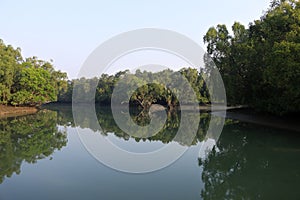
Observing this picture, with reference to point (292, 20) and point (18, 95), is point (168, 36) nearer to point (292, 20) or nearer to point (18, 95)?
point (292, 20)

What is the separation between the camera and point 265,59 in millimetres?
16922

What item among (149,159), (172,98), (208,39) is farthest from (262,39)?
(172,98)

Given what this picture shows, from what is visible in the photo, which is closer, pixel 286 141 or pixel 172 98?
pixel 286 141

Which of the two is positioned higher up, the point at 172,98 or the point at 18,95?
the point at 172,98

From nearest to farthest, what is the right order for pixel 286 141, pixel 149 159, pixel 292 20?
1. pixel 149 159
2. pixel 286 141
3. pixel 292 20

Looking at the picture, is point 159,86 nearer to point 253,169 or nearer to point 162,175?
point 253,169

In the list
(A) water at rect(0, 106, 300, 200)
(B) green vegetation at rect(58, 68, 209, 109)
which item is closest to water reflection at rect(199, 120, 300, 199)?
(A) water at rect(0, 106, 300, 200)

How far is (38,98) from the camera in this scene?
34.7 m

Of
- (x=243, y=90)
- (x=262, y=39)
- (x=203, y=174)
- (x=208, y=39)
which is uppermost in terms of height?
(x=208, y=39)

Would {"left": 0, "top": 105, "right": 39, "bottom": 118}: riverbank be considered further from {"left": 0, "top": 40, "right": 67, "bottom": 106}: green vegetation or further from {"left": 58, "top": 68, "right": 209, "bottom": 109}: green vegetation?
{"left": 58, "top": 68, "right": 209, "bottom": 109}: green vegetation

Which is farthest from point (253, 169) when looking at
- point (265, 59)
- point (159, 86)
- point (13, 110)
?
point (159, 86)

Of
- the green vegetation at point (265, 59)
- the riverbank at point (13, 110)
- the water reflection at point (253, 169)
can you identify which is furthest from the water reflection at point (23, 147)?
the riverbank at point (13, 110)

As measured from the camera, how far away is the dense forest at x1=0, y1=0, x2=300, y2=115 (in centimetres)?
1362

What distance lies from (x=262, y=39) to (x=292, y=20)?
168 inches
